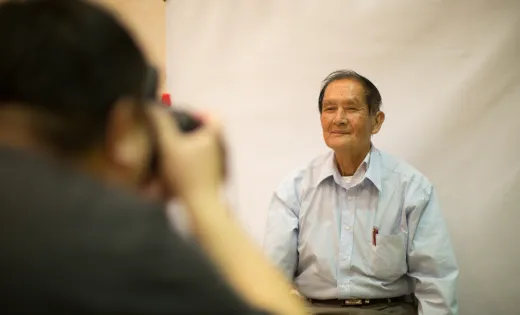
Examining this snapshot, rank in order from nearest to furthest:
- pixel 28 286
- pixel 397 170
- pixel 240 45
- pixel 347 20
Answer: pixel 28 286
pixel 397 170
pixel 347 20
pixel 240 45

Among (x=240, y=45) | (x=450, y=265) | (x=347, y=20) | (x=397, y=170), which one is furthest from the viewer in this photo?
(x=240, y=45)

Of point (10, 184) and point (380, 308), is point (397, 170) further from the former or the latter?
point (10, 184)

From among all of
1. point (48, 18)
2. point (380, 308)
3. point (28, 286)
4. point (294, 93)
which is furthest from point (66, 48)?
point (294, 93)

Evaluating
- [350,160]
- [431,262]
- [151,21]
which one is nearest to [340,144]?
[350,160]

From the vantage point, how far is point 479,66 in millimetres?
1989

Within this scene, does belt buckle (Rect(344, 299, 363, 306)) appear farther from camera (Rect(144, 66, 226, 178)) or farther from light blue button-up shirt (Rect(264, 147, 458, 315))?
camera (Rect(144, 66, 226, 178))

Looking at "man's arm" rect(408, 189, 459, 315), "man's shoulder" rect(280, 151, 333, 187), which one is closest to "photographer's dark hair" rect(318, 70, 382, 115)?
"man's shoulder" rect(280, 151, 333, 187)

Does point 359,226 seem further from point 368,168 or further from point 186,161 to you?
point 186,161

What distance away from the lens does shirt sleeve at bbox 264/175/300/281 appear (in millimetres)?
1905

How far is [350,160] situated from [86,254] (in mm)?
1596

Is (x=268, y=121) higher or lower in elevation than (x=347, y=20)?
lower

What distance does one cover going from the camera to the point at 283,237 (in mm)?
1916

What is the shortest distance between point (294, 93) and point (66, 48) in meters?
1.82

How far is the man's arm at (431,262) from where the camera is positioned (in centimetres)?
172
